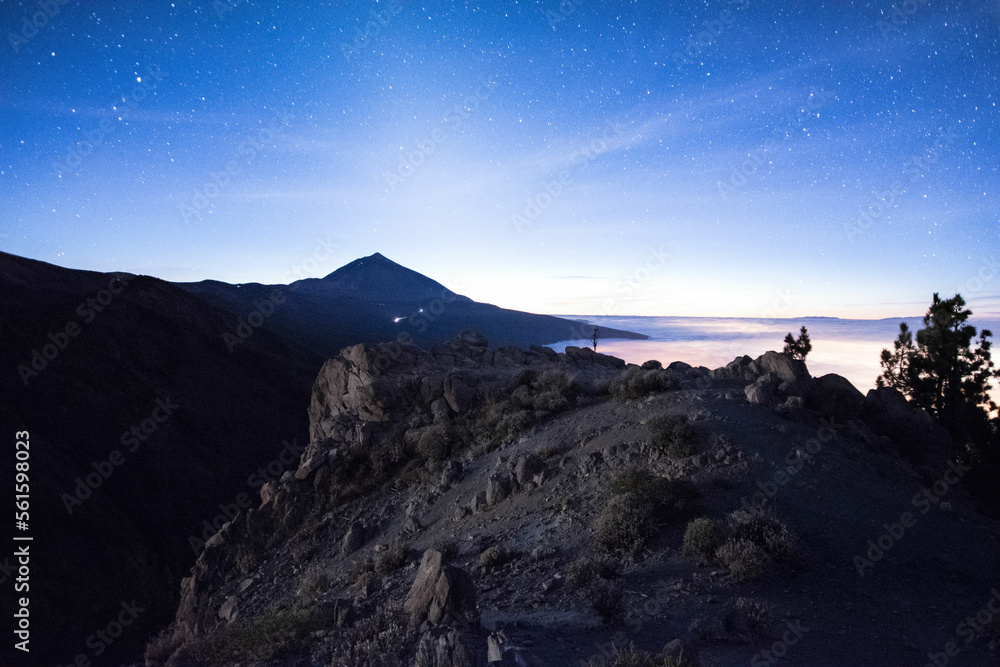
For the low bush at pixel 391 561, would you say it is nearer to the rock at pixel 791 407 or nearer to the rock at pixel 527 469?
the rock at pixel 527 469

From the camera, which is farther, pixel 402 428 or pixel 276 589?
pixel 402 428

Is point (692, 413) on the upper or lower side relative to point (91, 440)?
upper

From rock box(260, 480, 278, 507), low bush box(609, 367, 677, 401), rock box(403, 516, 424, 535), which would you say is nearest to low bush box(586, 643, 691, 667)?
rock box(403, 516, 424, 535)

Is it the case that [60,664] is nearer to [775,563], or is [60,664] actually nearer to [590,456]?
[590,456]

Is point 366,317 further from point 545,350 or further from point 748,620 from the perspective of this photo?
point 748,620

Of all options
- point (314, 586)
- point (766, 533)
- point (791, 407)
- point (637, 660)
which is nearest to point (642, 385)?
point (791, 407)

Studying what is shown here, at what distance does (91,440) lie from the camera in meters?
43.4

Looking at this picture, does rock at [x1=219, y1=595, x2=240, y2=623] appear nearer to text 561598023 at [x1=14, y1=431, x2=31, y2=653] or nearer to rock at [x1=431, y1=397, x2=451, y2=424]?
rock at [x1=431, y1=397, x2=451, y2=424]

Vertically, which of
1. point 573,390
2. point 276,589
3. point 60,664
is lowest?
point 60,664

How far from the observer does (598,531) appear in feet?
29.6

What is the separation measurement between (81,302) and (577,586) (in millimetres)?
65142

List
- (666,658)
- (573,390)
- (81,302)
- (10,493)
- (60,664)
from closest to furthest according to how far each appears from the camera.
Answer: (666,658) < (573,390) < (60,664) < (10,493) < (81,302)

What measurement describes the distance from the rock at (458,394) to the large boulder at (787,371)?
8426 millimetres

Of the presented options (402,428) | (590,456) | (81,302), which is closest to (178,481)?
(81,302)
